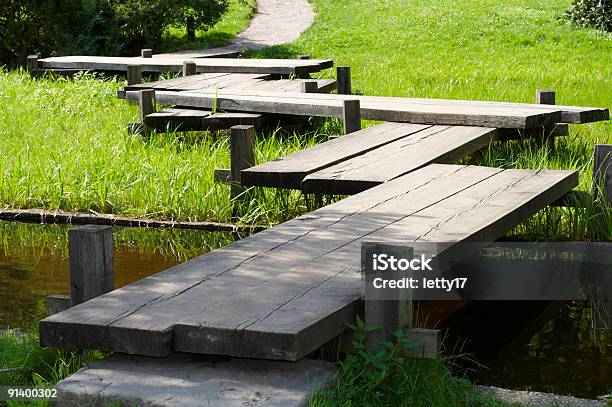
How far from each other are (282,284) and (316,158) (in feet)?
10.7

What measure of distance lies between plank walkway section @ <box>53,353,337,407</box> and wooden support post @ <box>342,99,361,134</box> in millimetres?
5343

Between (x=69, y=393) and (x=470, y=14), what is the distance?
2126cm

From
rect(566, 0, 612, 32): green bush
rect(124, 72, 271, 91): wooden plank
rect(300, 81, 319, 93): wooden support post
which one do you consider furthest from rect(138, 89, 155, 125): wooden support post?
rect(566, 0, 612, 32): green bush

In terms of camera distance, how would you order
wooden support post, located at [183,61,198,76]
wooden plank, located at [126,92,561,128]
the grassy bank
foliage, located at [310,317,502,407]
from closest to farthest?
foliage, located at [310,317,502,407]
the grassy bank
wooden plank, located at [126,92,561,128]
wooden support post, located at [183,61,198,76]

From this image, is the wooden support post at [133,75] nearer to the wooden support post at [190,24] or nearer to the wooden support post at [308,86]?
the wooden support post at [308,86]

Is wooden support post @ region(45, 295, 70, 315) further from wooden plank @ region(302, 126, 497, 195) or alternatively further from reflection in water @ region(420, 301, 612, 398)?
wooden plank @ region(302, 126, 497, 195)

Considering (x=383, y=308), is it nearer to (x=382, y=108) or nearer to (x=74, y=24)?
(x=382, y=108)

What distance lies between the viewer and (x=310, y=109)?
35.0ft

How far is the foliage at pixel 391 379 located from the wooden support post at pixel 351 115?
500 cm

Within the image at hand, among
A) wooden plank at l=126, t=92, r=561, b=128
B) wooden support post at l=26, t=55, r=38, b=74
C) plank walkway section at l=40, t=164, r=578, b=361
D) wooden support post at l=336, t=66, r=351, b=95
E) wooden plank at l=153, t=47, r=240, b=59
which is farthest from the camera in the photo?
wooden plank at l=153, t=47, r=240, b=59

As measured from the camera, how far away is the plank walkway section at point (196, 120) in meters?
11.1

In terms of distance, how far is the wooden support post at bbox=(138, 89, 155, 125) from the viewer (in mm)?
11641

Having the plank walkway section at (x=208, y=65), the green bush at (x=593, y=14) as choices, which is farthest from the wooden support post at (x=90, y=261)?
the green bush at (x=593, y=14)

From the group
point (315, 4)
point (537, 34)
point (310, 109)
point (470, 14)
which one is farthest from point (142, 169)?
point (315, 4)
